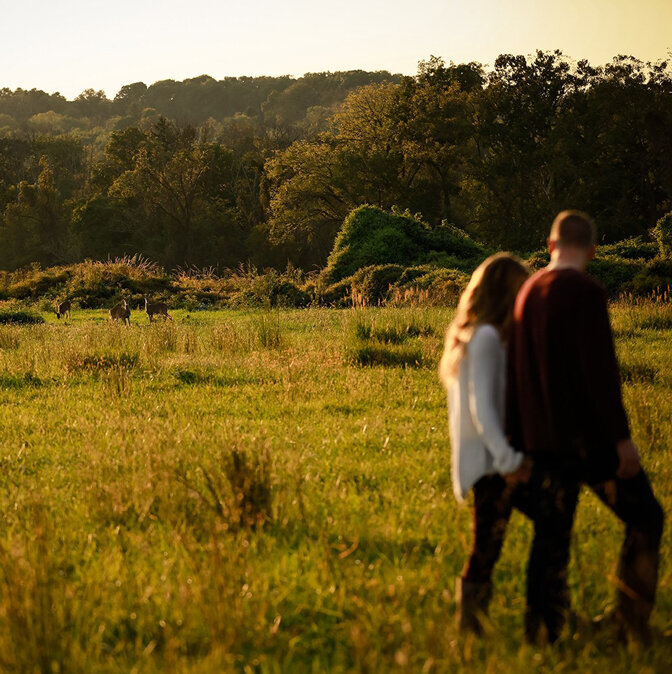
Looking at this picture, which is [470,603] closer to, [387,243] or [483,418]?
[483,418]

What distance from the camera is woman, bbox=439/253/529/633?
3.18m

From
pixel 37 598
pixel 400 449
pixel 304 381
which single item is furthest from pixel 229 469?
pixel 304 381

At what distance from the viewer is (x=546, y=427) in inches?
123

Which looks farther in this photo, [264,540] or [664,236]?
[664,236]

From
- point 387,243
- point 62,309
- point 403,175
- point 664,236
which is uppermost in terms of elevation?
point 403,175

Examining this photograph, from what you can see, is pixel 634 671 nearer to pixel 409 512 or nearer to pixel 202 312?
pixel 409 512

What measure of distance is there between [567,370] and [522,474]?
50 centimetres

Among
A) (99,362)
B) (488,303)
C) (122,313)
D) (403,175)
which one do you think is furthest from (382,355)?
(403,175)

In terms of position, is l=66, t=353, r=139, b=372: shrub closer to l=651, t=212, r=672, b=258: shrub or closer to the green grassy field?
the green grassy field

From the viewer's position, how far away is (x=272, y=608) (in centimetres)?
369

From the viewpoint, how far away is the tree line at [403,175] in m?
42.1

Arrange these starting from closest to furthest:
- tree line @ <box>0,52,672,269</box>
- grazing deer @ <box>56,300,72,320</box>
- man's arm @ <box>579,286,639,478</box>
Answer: man's arm @ <box>579,286,639,478</box>
grazing deer @ <box>56,300,72,320</box>
tree line @ <box>0,52,672,269</box>

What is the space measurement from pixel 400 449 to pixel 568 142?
3894cm

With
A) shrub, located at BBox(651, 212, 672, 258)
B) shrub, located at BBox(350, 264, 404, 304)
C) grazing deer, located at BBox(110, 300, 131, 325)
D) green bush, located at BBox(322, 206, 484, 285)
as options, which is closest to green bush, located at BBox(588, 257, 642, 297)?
shrub, located at BBox(651, 212, 672, 258)
